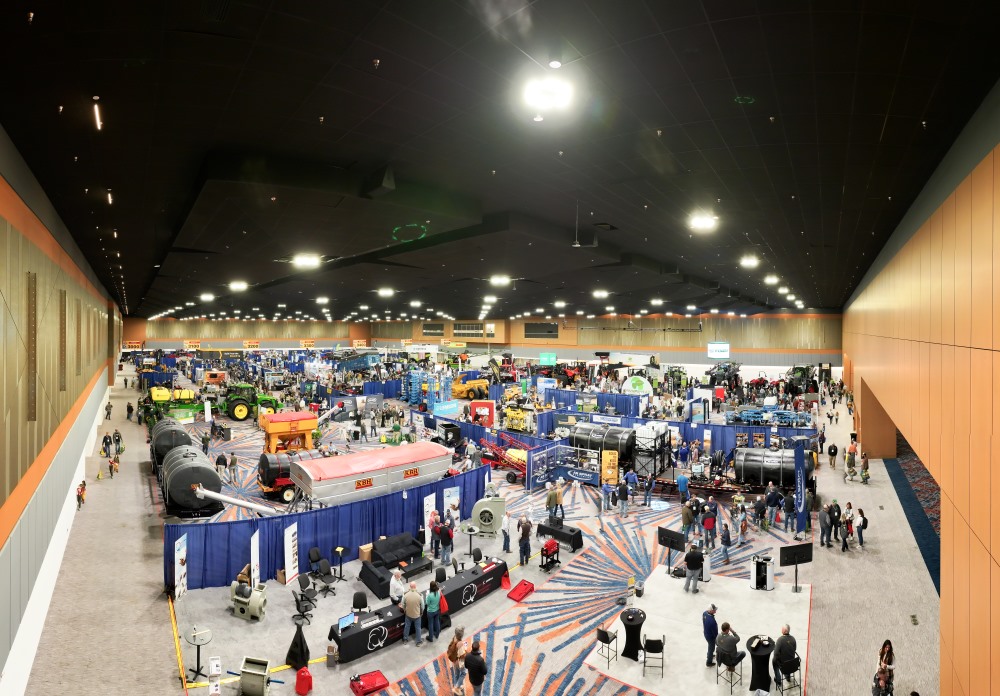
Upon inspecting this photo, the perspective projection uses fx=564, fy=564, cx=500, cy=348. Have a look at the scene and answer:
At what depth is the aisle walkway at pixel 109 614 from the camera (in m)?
9.86

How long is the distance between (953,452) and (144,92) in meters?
11.4

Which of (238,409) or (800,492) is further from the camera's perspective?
(238,409)

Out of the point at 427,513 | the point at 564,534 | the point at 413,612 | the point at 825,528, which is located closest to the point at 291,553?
the point at 427,513

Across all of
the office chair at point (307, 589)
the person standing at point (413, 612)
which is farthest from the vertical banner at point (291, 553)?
the person standing at point (413, 612)

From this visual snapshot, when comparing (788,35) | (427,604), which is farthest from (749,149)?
(427,604)

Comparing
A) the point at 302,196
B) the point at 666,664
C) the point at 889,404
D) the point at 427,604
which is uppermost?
the point at 302,196

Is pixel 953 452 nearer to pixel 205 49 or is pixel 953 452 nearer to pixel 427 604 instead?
pixel 427 604

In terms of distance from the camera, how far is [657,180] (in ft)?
36.9

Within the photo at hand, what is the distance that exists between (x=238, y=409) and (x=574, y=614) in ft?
107

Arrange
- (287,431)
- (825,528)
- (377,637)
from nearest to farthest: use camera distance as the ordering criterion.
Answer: (377,637) → (825,528) → (287,431)

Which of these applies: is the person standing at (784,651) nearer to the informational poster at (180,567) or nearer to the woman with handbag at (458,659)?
the woman with handbag at (458,659)

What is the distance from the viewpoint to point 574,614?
42.9 ft

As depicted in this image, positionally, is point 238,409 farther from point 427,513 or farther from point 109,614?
point 109,614

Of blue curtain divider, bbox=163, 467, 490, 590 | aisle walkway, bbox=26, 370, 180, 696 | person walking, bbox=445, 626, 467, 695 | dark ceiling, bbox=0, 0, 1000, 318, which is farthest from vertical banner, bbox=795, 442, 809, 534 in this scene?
aisle walkway, bbox=26, 370, 180, 696
